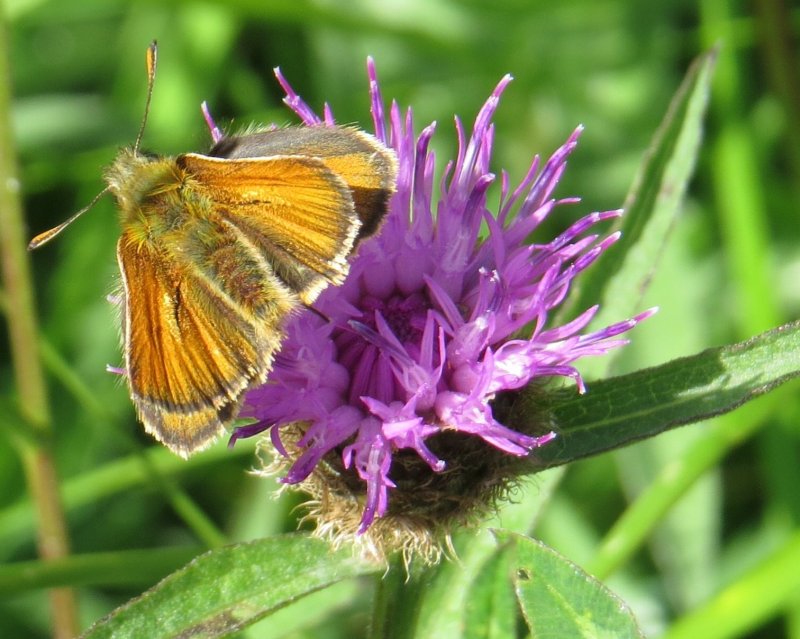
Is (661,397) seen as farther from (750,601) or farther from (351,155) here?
(750,601)

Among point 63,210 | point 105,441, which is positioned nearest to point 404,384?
point 105,441

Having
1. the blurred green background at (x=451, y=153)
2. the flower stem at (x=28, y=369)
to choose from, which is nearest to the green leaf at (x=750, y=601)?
the blurred green background at (x=451, y=153)

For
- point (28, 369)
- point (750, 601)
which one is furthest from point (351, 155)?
point (750, 601)

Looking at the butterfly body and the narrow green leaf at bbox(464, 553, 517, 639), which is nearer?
the narrow green leaf at bbox(464, 553, 517, 639)

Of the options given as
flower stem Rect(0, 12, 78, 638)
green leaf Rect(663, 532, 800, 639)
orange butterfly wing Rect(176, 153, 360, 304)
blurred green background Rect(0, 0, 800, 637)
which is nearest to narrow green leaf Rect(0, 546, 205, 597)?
flower stem Rect(0, 12, 78, 638)

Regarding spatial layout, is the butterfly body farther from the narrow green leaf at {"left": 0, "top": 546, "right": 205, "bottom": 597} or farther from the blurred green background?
the blurred green background

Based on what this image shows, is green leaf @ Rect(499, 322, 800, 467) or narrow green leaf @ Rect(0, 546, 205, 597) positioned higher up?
green leaf @ Rect(499, 322, 800, 467)

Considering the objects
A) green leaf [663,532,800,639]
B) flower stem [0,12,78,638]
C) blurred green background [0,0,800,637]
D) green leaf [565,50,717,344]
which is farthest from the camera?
blurred green background [0,0,800,637]

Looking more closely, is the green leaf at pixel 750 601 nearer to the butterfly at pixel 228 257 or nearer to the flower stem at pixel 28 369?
the butterfly at pixel 228 257

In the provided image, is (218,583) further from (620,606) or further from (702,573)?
(702,573)
